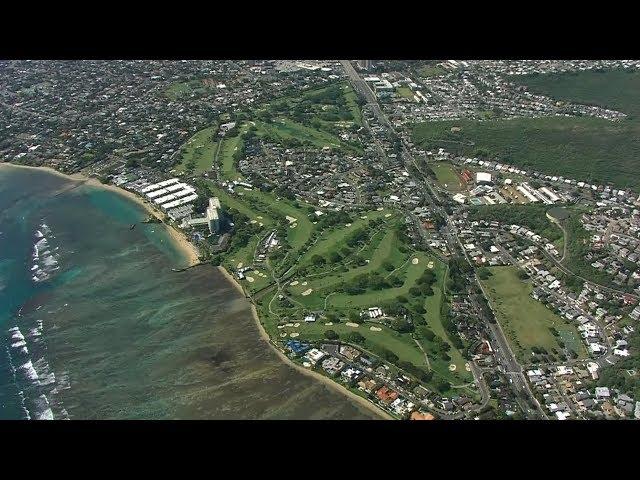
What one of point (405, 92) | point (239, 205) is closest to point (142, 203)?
point (239, 205)

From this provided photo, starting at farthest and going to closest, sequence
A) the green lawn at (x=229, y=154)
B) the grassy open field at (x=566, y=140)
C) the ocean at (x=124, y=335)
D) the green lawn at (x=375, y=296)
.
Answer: the grassy open field at (x=566, y=140)
the green lawn at (x=229, y=154)
the green lawn at (x=375, y=296)
the ocean at (x=124, y=335)

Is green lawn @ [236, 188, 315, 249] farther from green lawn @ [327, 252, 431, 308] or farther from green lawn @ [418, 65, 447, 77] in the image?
green lawn @ [418, 65, 447, 77]

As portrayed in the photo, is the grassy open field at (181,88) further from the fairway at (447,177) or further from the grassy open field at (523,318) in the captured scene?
the grassy open field at (523,318)

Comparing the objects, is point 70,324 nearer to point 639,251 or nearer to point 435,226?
point 435,226

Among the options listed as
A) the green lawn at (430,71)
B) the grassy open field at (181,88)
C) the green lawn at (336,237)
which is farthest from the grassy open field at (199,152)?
the green lawn at (430,71)

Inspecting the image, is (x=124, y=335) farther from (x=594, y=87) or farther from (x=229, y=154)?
(x=594, y=87)

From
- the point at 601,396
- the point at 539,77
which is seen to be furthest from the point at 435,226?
the point at 539,77

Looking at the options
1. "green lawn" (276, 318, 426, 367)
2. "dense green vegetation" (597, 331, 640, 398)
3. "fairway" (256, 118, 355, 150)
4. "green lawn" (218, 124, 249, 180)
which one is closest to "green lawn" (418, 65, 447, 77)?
"fairway" (256, 118, 355, 150)
